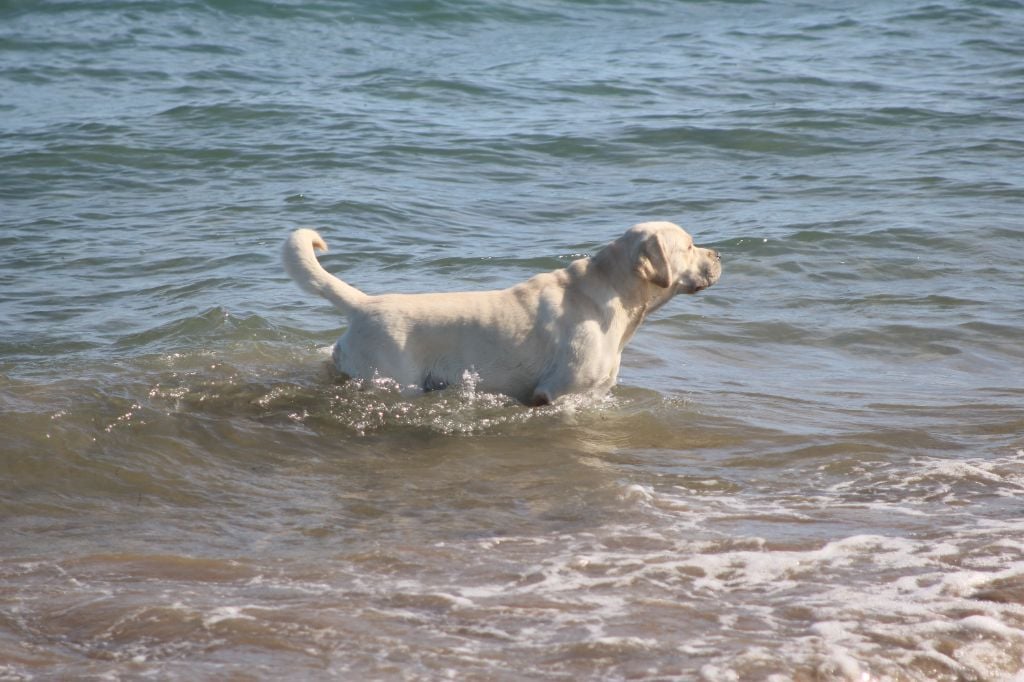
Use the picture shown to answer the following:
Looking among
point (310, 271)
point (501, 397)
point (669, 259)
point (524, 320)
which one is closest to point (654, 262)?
point (669, 259)

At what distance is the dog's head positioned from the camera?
8039mm

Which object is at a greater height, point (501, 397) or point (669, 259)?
point (669, 259)

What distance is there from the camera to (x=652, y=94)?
65.8 feet

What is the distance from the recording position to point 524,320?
26.3ft

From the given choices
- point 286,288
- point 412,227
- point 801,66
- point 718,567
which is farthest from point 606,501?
→ point 801,66

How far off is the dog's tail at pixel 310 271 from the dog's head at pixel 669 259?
1.79 metres

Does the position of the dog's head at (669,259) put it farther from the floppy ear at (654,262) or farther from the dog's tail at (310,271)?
the dog's tail at (310,271)

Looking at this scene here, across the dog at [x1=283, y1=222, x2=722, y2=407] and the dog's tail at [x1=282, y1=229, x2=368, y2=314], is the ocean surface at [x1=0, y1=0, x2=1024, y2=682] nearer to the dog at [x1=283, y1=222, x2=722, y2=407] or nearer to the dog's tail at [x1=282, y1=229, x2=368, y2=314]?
the dog at [x1=283, y1=222, x2=722, y2=407]

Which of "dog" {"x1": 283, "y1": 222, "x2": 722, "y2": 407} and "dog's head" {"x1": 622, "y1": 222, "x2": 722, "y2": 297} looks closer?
"dog" {"x1": 283, "y1": 222, "x2": 722, "y2": 407}

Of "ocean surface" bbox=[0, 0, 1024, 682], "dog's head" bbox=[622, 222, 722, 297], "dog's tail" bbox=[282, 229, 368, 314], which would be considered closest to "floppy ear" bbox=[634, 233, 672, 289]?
"dog's head" bbox=[622, 222, 722, 297]

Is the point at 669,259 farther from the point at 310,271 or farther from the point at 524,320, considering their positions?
the point at 310,271

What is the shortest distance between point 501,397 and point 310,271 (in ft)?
4.72

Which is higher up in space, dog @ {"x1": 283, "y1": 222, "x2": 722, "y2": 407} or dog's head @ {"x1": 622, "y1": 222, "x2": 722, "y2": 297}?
dog's head @ {"x1": 622, "y1": 222, "x2": 722, "y2": 297}

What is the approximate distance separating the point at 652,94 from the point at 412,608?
631 inches
